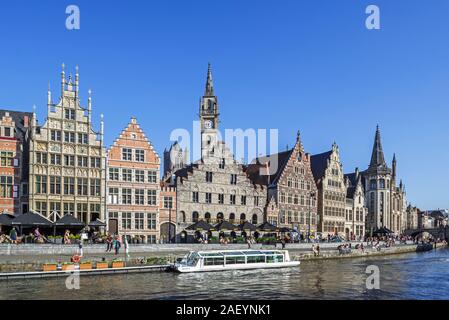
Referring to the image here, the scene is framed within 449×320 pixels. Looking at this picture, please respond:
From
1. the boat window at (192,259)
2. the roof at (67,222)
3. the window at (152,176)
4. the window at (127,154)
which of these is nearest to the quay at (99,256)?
the boat window at (192,259)

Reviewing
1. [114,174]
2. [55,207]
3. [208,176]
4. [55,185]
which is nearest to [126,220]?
[114,174]

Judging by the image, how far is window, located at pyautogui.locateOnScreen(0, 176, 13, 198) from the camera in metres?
54.2

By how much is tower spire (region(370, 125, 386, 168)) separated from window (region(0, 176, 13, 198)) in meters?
86.8

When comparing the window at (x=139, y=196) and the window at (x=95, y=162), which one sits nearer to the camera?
the window at (x=95, y=162)

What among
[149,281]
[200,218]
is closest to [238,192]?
[200,218]

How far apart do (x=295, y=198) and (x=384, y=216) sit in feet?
154

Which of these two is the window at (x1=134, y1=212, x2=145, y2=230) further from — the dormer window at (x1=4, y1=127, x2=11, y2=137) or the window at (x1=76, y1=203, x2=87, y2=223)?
the dormer window at (x1=4, y1=127, x2=11, y2=137)

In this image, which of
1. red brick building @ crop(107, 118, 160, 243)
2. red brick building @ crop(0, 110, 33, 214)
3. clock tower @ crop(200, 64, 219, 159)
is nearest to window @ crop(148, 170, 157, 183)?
red brick building @ crop(107, 118, 160, 243)

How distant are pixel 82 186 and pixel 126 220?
21.8ft

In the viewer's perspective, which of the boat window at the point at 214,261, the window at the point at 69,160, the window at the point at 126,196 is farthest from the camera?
the window at the point at 126,196

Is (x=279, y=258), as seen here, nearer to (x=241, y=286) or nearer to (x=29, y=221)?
(x=241, y=286)

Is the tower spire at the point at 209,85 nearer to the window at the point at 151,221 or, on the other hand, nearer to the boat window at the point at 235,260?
the window at the point at 151,221

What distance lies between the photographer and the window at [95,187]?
5792cm

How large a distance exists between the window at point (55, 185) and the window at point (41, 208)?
1502 mm
